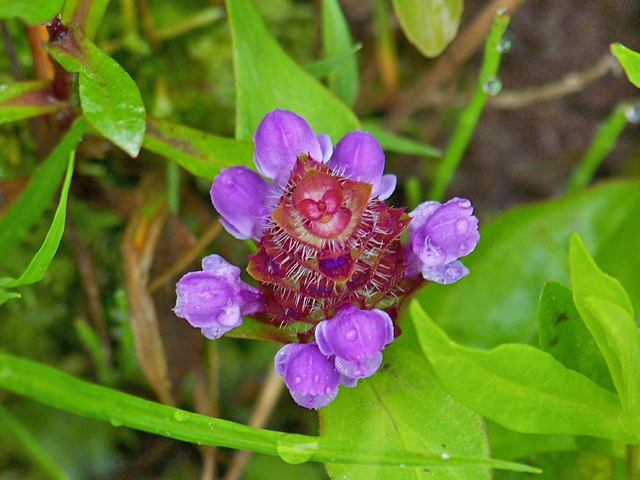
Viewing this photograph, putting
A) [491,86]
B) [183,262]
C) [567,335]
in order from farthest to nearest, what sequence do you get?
[183,262] < [491,86] < [567,335]

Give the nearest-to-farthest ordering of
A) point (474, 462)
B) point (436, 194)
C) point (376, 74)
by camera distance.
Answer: point (474, 462) → point (436, 194) → point (376, 74)

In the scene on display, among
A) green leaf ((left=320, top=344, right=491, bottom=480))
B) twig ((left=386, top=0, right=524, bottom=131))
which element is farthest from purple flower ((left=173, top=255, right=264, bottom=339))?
twig ((left=386, top=0, right=524, bottom=131))

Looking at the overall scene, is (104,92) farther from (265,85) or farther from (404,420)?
(404,420)

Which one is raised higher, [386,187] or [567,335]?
[386,187]

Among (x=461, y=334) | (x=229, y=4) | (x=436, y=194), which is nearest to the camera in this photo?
(x=229, y=4)

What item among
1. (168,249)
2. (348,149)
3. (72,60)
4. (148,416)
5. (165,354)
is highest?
(72,60)

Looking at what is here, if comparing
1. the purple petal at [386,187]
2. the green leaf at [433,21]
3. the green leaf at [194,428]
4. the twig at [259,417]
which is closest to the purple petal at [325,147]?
the purple petal at [386,187]

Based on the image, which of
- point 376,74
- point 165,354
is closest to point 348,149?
point 165,354

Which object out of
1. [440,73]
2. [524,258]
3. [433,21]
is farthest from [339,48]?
[524,258]

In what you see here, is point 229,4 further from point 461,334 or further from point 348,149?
point 461,334
